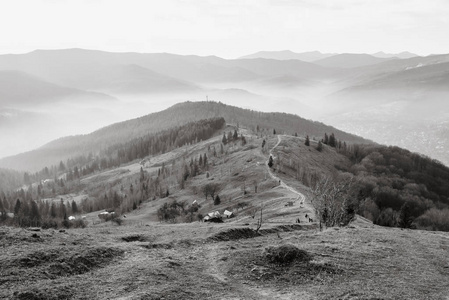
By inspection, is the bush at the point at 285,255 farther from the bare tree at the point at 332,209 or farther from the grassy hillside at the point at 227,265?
the bare tree at the point at 332,209

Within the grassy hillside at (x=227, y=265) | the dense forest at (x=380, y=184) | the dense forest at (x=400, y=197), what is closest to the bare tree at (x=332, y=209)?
the grassy hillside at (x=227, y=265)

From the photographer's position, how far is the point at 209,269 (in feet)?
103

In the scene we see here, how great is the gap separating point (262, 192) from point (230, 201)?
1093cm

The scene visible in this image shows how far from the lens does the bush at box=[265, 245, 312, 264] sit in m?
32.0

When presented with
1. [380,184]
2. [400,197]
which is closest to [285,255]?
[400,197]

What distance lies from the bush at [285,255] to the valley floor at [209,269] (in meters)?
0.51

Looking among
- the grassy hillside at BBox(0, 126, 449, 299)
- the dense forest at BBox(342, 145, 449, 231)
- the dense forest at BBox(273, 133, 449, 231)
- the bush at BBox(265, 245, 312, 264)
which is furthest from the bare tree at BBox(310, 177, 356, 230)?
the dense forest at BBox(273, 133, 449, 231)

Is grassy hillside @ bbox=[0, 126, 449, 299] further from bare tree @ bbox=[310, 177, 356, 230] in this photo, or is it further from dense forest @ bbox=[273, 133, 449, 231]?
dense forest @ bbox=[273, 133, 449, 231]

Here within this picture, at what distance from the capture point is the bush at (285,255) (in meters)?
32.0

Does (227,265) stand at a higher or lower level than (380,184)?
higher

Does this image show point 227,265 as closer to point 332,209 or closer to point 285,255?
point 285,255

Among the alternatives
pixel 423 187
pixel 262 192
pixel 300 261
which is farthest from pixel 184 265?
pixel 423 187

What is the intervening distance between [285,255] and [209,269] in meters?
6.23

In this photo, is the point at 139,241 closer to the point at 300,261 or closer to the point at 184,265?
the point at 184,265
